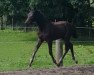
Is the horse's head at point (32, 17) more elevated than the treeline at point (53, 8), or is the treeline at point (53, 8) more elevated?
the horse's head at point (32, 17)

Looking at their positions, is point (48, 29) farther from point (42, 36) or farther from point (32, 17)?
point (32, 17)

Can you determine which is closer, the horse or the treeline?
the horse

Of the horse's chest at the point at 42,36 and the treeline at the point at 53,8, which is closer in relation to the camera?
the horse's chest at the point at 42,36

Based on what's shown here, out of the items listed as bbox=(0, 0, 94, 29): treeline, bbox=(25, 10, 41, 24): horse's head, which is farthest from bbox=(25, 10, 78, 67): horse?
bbox=(0, 0, 94, 29): treeline

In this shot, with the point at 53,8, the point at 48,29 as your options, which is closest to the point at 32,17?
the point at 48,29

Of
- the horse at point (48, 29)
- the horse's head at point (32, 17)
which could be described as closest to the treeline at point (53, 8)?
the horse at point (48, 29)

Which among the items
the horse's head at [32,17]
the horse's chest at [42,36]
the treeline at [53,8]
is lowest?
the treeline at [53,8]

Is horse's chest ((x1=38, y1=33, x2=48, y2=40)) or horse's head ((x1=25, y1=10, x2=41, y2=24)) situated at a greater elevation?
horse's head ((x1=25, y1=10, x2=41, y2=24))

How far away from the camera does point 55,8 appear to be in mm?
29453

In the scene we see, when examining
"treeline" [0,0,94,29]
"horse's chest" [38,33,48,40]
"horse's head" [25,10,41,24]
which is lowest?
"treeline" [0,0,94,29]

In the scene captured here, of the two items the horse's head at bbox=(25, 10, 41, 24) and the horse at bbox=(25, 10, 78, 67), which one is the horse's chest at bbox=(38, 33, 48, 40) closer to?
the horse at bbox=(25, 10, 78, 67)

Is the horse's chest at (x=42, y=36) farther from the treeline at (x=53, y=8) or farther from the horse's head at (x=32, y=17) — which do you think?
the treeline at (x=53, y=8)

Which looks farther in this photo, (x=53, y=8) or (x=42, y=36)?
(x=53, y=8)

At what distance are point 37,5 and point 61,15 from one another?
7.26 feet
